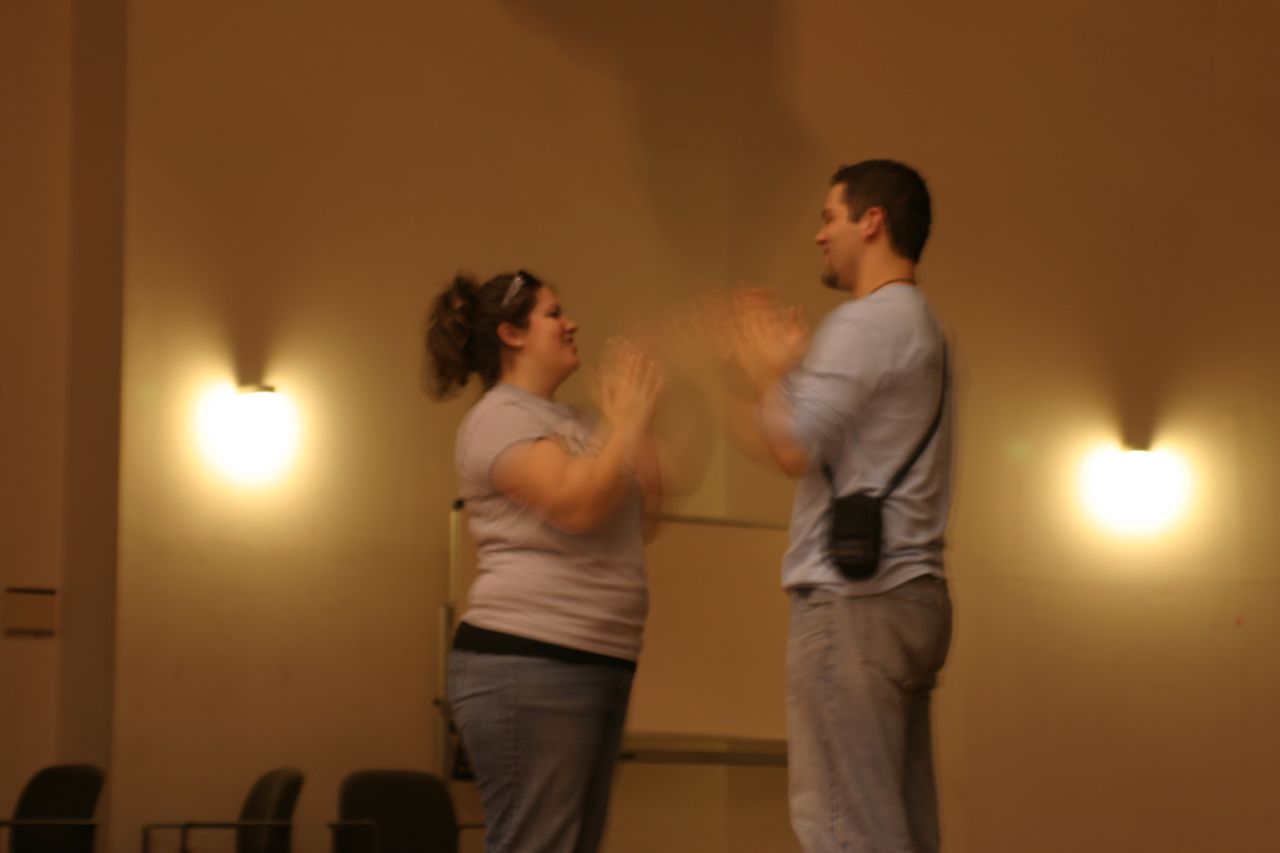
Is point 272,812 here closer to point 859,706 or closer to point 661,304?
point 661,304

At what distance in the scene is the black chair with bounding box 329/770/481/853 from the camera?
4.34 metres

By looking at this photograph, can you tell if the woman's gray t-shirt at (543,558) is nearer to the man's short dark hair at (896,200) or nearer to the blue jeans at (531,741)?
the blue jeans at (531,741)

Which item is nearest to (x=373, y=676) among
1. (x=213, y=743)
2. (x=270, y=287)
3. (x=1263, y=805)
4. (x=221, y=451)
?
(x=213, y=743)

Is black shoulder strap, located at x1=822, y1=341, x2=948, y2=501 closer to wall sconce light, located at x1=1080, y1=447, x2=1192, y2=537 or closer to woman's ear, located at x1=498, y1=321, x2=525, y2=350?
woman's ear, located at x1=498, y1=321, x2=525, y2=350

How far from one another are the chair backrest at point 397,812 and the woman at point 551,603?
2.21 metres

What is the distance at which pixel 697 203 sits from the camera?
566 cm

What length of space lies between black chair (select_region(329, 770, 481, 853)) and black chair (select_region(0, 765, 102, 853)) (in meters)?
0.69

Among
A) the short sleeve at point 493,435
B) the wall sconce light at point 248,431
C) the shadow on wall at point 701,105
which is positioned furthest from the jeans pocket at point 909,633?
the shadow on wall at point 701,105

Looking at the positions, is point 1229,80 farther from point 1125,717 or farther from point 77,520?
point 77,520

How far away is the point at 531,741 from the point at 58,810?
9.17 feet

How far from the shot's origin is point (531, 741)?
7.32 ft

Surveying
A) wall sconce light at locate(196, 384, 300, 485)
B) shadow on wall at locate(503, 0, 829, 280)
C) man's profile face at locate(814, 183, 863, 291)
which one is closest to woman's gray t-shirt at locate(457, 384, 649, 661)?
man's profile face at locate(814, 183, 863, 291)

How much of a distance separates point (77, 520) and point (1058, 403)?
10.3 feet

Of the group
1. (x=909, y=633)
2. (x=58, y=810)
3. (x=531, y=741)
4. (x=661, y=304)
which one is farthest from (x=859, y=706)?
(x=661, y=304)
